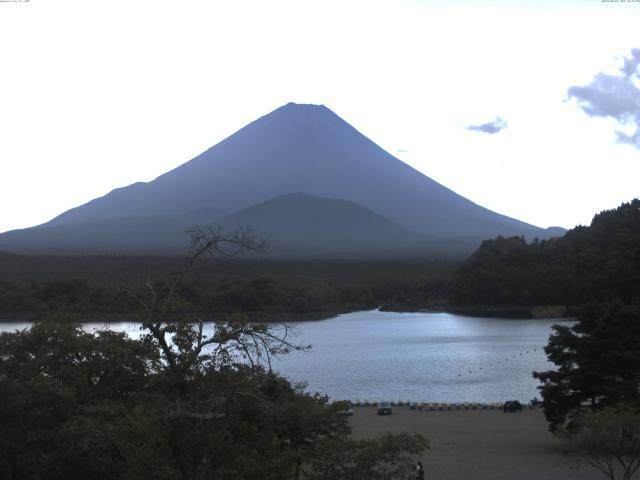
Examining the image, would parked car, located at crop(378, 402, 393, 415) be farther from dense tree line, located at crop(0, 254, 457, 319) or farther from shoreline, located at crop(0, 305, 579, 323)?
shoreline, located at crop(0, 305, 579, 323)

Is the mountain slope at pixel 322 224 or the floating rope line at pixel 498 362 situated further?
the mountain slope at pixel 322 224

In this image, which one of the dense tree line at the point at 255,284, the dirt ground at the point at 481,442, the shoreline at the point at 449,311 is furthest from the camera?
the dense tree line at the point at 255,284

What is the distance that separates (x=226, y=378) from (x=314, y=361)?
22370 millimetres

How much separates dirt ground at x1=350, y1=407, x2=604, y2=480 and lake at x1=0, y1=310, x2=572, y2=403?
9.93 feet

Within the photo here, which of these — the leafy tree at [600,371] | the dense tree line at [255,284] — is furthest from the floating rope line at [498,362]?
the dense tree line at [255,284]

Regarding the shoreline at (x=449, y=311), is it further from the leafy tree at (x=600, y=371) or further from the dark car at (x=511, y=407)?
the leafy tree at (x=600, y=371)

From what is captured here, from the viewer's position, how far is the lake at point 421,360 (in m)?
21.5

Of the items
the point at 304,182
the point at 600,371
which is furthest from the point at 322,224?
the point at 600,371

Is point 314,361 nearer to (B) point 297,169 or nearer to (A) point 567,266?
(A) point 567,266

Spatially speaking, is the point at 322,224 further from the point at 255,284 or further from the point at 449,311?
the point at 255,284

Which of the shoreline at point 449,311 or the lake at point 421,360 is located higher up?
the shoreline at point 449,311

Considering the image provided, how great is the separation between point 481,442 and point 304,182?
101048 millimetres

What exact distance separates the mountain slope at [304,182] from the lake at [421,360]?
6322 cm

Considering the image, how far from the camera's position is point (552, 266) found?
4994 centimetres
